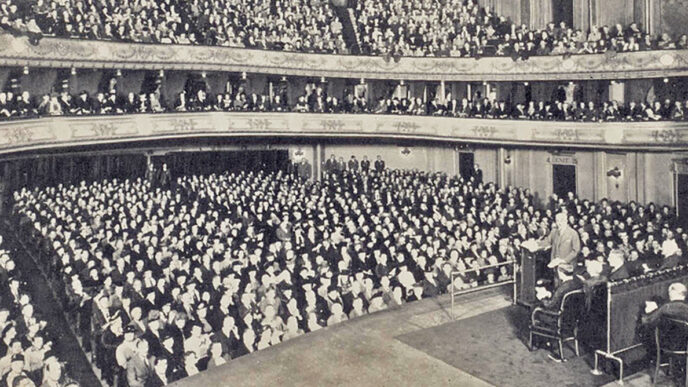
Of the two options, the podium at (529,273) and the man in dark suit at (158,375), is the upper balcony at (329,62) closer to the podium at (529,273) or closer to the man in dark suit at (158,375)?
the man in dark suit at (158,375)

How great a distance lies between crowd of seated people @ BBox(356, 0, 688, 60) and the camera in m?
23.4

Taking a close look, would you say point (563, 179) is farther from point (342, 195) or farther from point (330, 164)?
point (330, 164)

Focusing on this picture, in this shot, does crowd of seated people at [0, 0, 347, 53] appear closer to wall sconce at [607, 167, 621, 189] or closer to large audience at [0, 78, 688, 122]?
large audience at [0, 78, 688, 122]

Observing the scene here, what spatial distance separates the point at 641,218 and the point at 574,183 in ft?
25.6

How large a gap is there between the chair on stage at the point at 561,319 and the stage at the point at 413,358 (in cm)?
35

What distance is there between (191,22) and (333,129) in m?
7.07

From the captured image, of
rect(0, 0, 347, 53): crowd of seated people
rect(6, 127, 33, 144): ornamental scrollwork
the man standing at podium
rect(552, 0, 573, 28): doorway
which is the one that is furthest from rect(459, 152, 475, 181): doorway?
the man standing at podium

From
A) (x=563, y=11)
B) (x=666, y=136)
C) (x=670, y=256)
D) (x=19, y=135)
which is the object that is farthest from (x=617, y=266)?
(x=563, y=11)

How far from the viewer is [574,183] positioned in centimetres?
2481

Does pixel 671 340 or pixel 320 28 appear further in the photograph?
pixel 320 28

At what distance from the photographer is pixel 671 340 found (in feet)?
23.4

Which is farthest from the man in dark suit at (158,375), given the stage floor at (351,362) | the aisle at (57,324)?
the aisle at (57,324)

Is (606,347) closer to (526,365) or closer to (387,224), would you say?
(526,365)

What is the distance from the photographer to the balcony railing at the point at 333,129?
18984 mm
